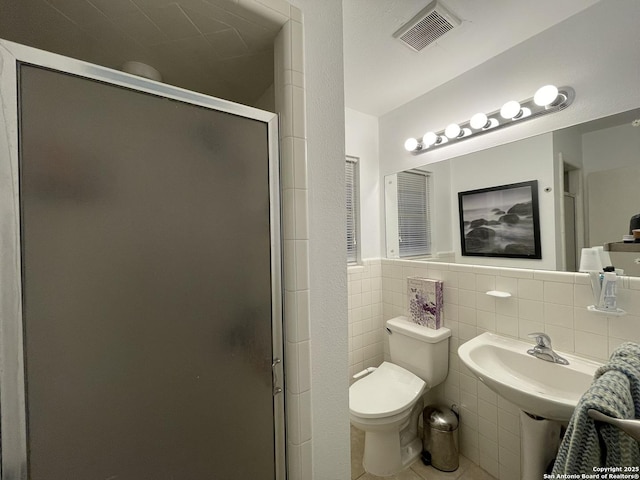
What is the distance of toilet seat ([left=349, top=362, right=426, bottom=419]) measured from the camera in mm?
1375

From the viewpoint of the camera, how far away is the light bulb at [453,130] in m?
1.62

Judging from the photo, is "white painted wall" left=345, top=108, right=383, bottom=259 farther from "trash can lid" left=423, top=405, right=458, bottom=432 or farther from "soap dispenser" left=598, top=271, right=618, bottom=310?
"soap dispenser" left=598, top=271, right=618, bottom=310

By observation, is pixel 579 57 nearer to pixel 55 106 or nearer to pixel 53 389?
pixel 55 106

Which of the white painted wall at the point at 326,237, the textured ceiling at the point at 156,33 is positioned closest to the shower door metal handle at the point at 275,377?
the white painted wall at the point at 326,237

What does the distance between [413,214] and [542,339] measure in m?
1.09

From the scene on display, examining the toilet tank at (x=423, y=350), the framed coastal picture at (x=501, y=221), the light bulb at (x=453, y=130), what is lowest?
the toilet tank at (x=423, y=350)

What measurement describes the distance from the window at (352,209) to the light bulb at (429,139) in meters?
0.55

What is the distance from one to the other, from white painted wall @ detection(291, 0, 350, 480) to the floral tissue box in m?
1.01

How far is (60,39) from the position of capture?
2.58ft

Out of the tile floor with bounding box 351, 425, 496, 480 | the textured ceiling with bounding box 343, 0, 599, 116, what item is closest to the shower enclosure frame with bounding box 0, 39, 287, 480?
the textured ceiling with bounding box 343, 0, 599, 116

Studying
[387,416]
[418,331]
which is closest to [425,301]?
[418,331]

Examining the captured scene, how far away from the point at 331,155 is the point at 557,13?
54.3 inches

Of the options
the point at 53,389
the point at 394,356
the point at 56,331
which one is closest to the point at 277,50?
the point at 56,331

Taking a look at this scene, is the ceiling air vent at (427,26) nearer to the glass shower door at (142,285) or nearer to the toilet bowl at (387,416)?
the glass shower door at (142,285)
